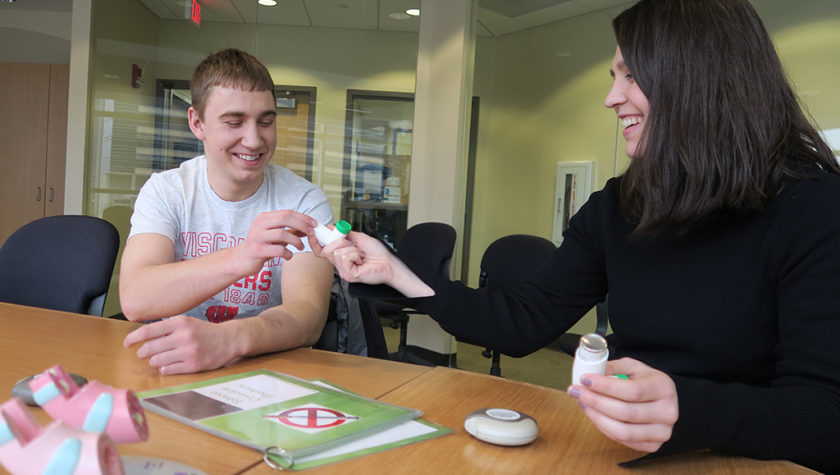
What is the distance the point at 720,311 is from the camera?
A: 3.56ft

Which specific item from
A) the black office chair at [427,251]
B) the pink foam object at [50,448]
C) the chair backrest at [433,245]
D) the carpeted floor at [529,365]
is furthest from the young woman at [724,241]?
the carpeted floor at [529,365]

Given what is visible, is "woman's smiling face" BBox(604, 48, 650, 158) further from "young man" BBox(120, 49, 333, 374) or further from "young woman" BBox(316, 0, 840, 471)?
"young man" BBox(120, 49, 333, 374)

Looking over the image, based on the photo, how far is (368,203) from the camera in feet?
17.7

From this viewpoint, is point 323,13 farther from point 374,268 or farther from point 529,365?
point 374,268

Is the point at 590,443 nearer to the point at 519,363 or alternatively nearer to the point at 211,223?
the point at 211,223

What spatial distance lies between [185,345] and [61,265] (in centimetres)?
119

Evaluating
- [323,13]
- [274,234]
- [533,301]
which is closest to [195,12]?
[323,13]

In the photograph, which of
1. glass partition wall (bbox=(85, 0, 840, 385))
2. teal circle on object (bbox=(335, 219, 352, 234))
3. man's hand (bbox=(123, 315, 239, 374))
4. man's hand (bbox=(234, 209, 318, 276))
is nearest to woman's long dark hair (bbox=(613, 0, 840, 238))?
teal circle on object (bbox=(335, 219, 352, 234))

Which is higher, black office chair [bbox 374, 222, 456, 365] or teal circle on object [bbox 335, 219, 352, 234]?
teal circle on object [bbox 335, 219, 352, 234]

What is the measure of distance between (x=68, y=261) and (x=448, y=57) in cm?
364

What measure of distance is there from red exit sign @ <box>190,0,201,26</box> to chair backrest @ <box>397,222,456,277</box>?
9.37 feet

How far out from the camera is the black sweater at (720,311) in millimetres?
830

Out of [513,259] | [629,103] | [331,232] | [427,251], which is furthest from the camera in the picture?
[427,251]

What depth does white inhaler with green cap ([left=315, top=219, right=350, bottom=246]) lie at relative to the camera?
128 cm
